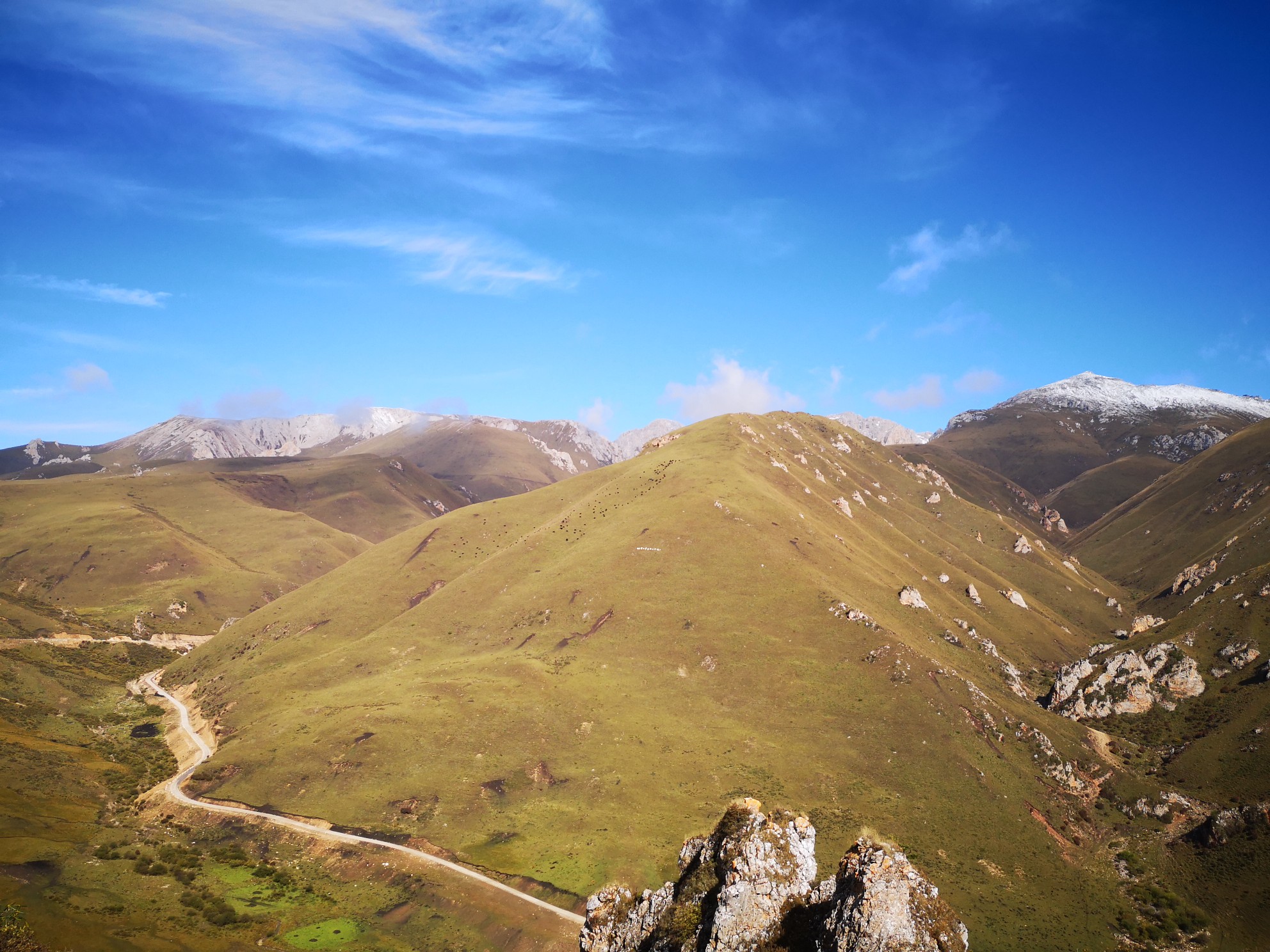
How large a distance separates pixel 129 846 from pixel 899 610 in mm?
158269

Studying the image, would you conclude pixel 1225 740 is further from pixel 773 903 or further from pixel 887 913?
pixel 887 913

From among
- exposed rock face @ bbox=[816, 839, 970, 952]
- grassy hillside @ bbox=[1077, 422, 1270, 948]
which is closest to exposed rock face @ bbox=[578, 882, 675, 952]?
exposed rock face @ bbox=[816, 839, 970, 952]

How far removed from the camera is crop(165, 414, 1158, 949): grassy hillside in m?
105

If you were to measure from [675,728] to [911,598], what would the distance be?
8400 cm

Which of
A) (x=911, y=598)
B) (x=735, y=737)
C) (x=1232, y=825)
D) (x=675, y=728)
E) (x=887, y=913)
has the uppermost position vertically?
(x=911, y=598)

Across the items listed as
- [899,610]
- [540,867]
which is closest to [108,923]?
[540,867]

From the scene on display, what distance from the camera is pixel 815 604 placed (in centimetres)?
15938

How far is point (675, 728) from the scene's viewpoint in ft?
432

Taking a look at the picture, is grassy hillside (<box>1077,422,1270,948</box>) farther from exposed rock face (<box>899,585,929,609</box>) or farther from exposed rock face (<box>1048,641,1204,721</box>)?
exposed rock face (<box>899,585,929,609</box>)

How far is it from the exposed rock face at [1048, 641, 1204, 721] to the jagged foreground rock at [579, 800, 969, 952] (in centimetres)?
15948

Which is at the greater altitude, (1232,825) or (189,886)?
(1232,825)

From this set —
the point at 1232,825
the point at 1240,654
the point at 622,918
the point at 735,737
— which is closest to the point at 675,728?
the point at 735,737

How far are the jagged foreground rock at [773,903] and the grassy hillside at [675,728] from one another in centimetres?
6178

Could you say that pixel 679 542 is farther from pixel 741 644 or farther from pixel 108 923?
pixel 108 923
